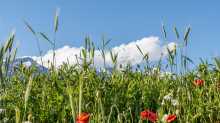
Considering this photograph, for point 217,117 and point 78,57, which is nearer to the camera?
point 217,117

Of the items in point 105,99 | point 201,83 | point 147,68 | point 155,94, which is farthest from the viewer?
point 147,68

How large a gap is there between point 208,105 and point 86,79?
102 centimetres

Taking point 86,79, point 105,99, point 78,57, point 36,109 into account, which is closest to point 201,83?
point 105,99

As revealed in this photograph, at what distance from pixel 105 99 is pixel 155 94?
0.55m

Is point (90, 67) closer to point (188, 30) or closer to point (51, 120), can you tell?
Result: point (51, 120)

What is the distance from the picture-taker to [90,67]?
1954 millimetres

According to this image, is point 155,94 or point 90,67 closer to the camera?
point 155,94

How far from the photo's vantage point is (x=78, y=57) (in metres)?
1.95

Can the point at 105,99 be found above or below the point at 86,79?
below

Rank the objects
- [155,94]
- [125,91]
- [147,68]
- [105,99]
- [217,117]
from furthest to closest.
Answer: [147,68] → [155,94] → [125,91] → [105,99] → [217,117]

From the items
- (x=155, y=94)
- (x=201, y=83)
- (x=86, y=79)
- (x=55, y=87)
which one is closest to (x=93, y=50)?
(x=86, y=79)

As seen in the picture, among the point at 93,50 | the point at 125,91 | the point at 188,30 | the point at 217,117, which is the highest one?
the point at 188,30

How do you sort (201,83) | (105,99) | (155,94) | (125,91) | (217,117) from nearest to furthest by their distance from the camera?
(217,117), (105,99), (125,91), (155,94), (201,83)

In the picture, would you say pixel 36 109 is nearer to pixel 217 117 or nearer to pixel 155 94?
pixel 155 94
